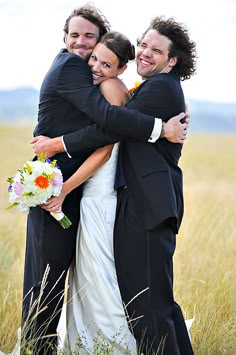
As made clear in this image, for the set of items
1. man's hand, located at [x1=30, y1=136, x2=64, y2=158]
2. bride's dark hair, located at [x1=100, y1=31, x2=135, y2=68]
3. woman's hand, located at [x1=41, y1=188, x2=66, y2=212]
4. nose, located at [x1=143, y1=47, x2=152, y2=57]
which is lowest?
woman's hand, located at [x1=41, y1=188, x2=66, y2=212]

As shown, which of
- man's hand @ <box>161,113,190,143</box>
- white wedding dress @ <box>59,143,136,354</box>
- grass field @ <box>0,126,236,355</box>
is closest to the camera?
A: man's hand @ <box>161,113,190,143</box>

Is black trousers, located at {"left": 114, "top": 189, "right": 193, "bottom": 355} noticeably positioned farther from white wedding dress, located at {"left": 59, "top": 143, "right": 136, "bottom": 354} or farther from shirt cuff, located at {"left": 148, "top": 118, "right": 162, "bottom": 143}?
shirt cuff, located at {"left": 148, "top": 118, "right": 162, "bottom": 143}

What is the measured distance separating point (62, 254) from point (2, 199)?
1075 cm

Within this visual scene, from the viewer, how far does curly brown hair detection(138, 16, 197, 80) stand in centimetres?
538

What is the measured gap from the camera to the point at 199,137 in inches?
2264

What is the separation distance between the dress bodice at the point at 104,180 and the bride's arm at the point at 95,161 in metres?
0.07

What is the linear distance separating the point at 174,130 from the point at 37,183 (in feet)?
3.10

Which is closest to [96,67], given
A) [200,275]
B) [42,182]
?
[42,182]

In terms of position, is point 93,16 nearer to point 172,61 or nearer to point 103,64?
point 103,64

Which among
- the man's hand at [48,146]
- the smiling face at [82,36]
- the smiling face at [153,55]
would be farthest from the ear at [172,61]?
the man's hand at [48,146]

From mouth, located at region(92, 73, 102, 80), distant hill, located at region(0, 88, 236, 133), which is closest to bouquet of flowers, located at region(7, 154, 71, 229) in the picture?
mouth, located at region(92, 73, 102, 80)

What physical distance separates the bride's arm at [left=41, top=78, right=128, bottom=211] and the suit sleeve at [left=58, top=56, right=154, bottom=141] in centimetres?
11

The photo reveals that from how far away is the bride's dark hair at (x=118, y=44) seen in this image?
5.29 m

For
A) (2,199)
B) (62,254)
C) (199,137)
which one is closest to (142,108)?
(62,254)
